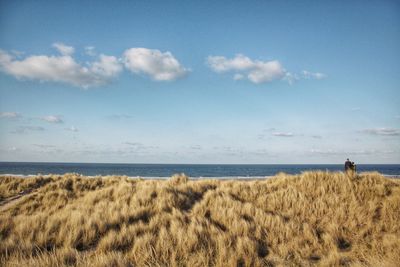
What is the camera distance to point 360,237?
8.10 metres

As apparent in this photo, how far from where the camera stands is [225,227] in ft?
28.0

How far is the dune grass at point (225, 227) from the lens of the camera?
235 inches

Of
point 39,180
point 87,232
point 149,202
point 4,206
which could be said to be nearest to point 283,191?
point 149,202

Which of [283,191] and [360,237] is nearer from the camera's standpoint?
[360,237]

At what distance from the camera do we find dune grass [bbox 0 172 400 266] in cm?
598

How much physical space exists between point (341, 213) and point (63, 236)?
9.05 metres

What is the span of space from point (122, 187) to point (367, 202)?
10741mm

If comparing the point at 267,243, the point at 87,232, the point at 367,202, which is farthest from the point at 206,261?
the point at 367,202

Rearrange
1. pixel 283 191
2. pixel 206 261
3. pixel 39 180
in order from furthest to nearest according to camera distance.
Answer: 1. pixel 39 180
2. pixel 283 191
3. pixel 206 261

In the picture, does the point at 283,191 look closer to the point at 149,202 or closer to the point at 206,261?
the point at 149,202

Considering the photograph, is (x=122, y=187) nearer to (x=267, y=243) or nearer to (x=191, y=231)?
(x=191, y=231)

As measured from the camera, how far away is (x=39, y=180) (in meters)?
19.9

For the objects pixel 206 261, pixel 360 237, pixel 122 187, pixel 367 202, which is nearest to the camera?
pixel 206 261

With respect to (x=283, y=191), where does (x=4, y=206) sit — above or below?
below
